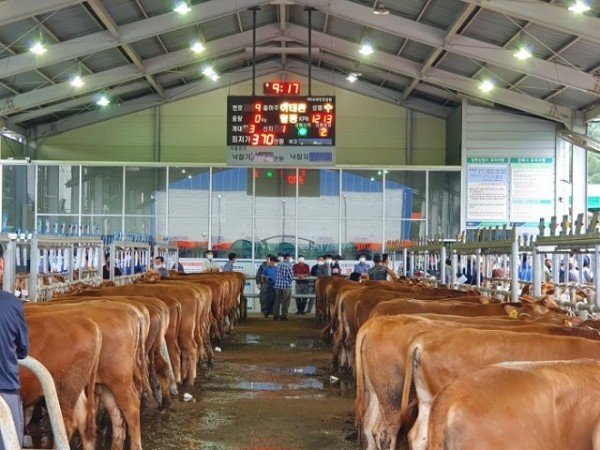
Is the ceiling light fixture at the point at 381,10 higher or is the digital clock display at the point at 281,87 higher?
the ceiling light fixture at the point at 381,10

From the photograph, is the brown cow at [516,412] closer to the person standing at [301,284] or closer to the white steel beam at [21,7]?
the white steel beam at [21,7]

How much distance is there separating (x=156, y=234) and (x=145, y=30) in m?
9.70

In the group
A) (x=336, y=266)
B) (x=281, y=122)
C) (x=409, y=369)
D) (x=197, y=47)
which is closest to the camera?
(x=409, y=369)

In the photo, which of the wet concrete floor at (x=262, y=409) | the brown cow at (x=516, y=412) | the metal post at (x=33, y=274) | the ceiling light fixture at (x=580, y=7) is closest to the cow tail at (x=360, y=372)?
the wet concrete floor at (x=262, y=409)

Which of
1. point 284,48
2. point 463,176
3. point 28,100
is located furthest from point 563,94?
point 28,100

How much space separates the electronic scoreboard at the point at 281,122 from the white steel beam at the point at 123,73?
6.00 meters

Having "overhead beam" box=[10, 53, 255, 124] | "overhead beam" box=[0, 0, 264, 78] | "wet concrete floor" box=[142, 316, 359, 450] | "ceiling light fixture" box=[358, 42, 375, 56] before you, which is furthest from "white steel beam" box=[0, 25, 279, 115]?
"wet concrete floor" box=[142, 316, 359, 450]

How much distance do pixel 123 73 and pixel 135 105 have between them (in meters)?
5.48

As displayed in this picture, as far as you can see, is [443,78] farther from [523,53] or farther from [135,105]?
[135,105]

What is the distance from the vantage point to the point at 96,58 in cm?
2400

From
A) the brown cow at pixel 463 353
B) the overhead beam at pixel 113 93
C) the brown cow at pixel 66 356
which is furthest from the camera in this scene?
the overhead beam at pixel 113 93

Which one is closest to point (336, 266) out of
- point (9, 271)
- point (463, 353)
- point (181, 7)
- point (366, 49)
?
point (366, 49)

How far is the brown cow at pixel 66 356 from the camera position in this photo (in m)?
7.11

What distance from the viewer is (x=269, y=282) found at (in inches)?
998
